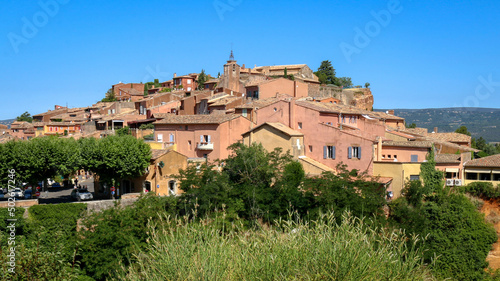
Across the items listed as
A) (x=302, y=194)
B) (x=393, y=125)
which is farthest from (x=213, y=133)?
(x=393, y=125)

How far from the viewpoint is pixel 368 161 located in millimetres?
30906

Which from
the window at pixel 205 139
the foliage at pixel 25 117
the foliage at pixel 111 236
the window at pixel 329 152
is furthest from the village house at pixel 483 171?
the foliage at pixel 25 117

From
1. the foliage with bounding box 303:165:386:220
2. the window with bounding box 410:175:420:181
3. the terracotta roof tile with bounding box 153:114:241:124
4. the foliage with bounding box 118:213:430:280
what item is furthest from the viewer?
the terracotta roof tile with bounding box 153:114:241:124

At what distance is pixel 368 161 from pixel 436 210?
546cm

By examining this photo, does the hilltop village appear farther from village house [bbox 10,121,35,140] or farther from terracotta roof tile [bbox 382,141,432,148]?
village house [bbox 10,121,35,140]

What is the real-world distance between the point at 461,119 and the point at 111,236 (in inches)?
4573

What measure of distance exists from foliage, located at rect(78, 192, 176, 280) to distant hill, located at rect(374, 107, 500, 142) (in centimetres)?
9242

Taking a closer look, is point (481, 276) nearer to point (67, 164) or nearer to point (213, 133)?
point (213, 133)

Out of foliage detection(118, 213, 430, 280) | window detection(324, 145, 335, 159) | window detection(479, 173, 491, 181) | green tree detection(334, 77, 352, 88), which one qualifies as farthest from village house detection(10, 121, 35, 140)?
foliage detection(118, 213, 430, 280)

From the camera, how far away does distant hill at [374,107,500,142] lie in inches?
4208

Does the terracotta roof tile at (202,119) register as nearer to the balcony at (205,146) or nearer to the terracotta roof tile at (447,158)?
the balcony at (205,146)

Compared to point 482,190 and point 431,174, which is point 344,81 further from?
point 431,174

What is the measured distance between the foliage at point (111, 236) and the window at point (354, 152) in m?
14.4

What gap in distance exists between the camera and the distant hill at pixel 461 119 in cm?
10688
